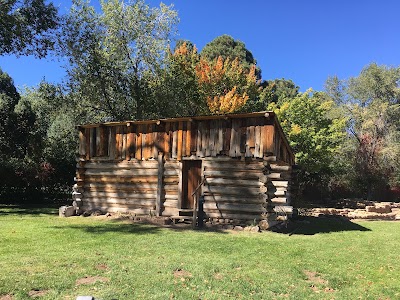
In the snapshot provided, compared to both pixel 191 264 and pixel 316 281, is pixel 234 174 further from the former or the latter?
pixel 316 281

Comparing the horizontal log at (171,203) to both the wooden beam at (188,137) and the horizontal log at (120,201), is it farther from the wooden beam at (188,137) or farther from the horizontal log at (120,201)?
the wooden beam at (188,137)

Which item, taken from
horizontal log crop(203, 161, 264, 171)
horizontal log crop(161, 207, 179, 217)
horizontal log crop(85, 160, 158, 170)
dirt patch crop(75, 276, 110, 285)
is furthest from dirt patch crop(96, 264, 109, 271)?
horizontal log crop(85, 160, 158, 170)

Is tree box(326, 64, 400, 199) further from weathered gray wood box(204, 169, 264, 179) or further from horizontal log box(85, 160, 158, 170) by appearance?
horizontal log box(85, 160, 158, 170)

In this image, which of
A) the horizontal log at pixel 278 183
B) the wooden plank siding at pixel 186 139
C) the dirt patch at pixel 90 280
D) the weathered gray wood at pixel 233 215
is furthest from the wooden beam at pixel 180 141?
the dirt patch at pixel 90 280

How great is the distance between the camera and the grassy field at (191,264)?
609 centimetres

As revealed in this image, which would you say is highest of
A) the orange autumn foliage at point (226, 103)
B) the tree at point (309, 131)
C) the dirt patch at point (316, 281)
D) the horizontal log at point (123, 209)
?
the orange autumn foliage at point (226, 103)

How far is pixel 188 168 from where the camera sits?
14406mm

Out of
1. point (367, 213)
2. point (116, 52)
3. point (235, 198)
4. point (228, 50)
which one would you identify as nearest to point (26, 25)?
point (116, 52)

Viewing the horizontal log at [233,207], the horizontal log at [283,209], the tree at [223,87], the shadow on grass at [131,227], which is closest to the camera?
the shadow on grass at [131,227]

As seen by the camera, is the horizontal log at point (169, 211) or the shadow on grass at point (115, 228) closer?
the shadow on grass at point (115, 228)

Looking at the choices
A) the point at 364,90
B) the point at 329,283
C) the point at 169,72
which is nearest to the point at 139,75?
the point at 169,72

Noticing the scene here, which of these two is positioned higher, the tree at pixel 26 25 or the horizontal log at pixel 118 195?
the tree at pixel 26 25

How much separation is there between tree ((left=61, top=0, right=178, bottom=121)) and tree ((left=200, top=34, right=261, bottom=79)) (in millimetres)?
17937

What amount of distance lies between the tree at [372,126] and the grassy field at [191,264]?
20207mm
